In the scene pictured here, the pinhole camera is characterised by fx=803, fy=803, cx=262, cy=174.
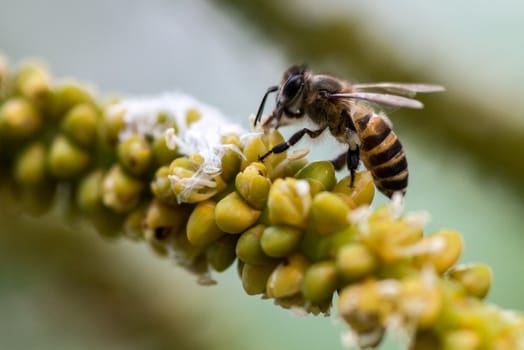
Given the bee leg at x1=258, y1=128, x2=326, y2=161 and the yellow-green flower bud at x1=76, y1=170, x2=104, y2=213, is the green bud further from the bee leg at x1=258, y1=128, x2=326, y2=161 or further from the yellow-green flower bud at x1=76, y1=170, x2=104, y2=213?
the yellow-green flower bud at x1=76, y1=170, x2=104, y2=213

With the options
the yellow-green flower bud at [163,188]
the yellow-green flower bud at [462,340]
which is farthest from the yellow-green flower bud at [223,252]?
the yellow-green flower bud at [462,340]

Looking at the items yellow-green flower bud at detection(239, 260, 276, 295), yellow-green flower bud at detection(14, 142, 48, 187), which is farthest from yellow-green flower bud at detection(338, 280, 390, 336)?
yellow-green flower bud at detection(14, 142, 48, 187)

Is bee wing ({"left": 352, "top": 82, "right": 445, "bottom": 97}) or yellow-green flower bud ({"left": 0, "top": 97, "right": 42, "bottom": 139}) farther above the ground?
bee wing ({"left": 352, "top": 82, "right": 445, "bottom": 97})

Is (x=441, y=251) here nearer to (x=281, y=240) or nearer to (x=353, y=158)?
(x=281, y=240)

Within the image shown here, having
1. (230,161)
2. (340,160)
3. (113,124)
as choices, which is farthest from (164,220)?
(340,160)

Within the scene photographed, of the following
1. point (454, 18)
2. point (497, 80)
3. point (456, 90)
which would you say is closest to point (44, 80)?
point (456, 90)

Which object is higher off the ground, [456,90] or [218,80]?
[218,80]

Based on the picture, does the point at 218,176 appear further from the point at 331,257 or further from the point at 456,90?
the point at 456,90
